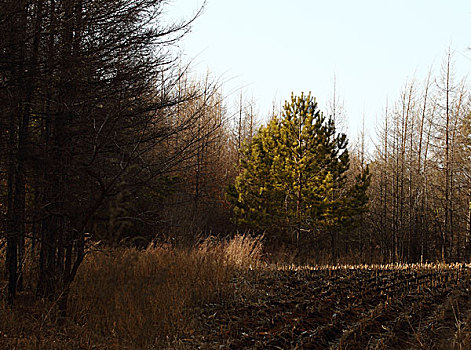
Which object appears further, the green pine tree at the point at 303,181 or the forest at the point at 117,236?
the green pine tree at the point at 303,181

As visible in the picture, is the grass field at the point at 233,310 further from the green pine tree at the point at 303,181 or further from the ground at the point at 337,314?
the green pine tree at the point at 303,181

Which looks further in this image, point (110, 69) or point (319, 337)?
point (110, 69)

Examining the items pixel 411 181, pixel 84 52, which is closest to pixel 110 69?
pixel 84 52

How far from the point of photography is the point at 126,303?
6.51 m

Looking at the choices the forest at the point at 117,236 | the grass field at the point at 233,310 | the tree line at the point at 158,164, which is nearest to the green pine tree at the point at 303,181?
the tree line at the point at 158,164

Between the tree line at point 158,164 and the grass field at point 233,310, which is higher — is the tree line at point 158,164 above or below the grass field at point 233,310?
above

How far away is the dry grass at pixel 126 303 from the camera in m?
4.99

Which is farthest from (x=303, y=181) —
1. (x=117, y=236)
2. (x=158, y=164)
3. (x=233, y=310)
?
(x=117, y=236)

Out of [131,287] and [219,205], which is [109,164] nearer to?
[131,287]

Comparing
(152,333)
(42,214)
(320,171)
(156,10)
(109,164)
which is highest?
(156,10)

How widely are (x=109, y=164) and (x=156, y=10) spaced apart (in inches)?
91.8

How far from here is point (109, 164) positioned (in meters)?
6.69

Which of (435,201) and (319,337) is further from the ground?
(435,201)

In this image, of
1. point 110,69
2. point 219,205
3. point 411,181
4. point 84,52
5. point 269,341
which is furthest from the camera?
point 219,205
